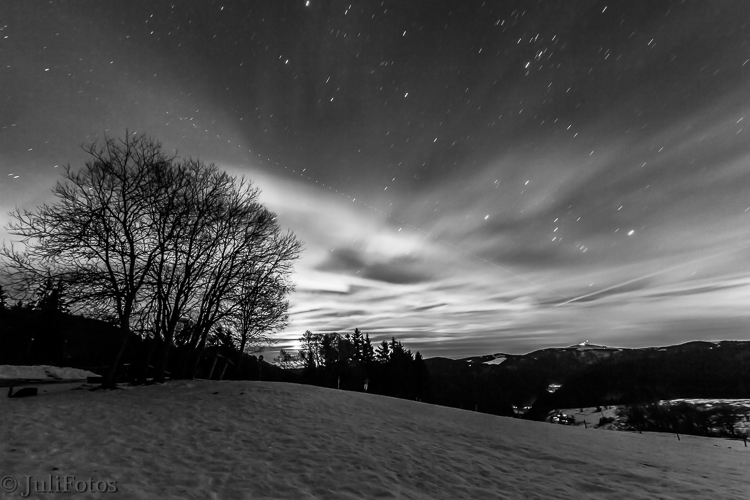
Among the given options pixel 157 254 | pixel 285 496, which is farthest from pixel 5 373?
pixel 285 496

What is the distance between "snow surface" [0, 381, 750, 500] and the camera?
20.8 ft

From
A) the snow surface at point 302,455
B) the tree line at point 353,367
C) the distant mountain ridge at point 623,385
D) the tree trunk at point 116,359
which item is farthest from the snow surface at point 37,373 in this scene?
the distant mountain ridge at point 623,385

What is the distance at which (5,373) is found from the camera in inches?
874

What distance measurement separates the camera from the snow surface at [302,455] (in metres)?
6.33

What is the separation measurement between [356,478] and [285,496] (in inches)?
71.5

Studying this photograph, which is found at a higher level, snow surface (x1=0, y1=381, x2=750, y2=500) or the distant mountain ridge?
snow surface (x1=0, y1=381, x2=750, y2=500)

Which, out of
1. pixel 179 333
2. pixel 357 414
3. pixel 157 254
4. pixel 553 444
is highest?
pixel 157 254

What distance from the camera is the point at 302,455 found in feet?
26.9

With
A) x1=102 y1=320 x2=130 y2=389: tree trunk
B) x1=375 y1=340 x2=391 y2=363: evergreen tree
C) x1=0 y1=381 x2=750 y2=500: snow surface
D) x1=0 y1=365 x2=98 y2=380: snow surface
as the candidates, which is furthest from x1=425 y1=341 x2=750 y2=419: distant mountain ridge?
x1=102 y1=320 x2=130 y2=389: tree trunk

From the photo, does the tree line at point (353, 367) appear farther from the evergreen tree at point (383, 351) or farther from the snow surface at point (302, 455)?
the snow surface at point (302, 455)

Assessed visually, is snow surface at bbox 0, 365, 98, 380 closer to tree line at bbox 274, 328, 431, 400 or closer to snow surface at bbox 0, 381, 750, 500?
snow surface at bbox 0, 381, 750, 500

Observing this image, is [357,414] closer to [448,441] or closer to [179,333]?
[448,441]

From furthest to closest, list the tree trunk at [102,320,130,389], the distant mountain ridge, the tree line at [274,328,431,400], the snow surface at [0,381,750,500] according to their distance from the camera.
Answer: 1. the distant mountain ridge
2. the tree line at [274,328,431,400]
3. the tree trunk at [102,320,130,389]
4. the snow surface at [0,381,750,500]

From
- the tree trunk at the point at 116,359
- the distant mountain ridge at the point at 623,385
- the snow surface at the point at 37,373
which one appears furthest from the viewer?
the distant mountain ridge at the point at 623,385
